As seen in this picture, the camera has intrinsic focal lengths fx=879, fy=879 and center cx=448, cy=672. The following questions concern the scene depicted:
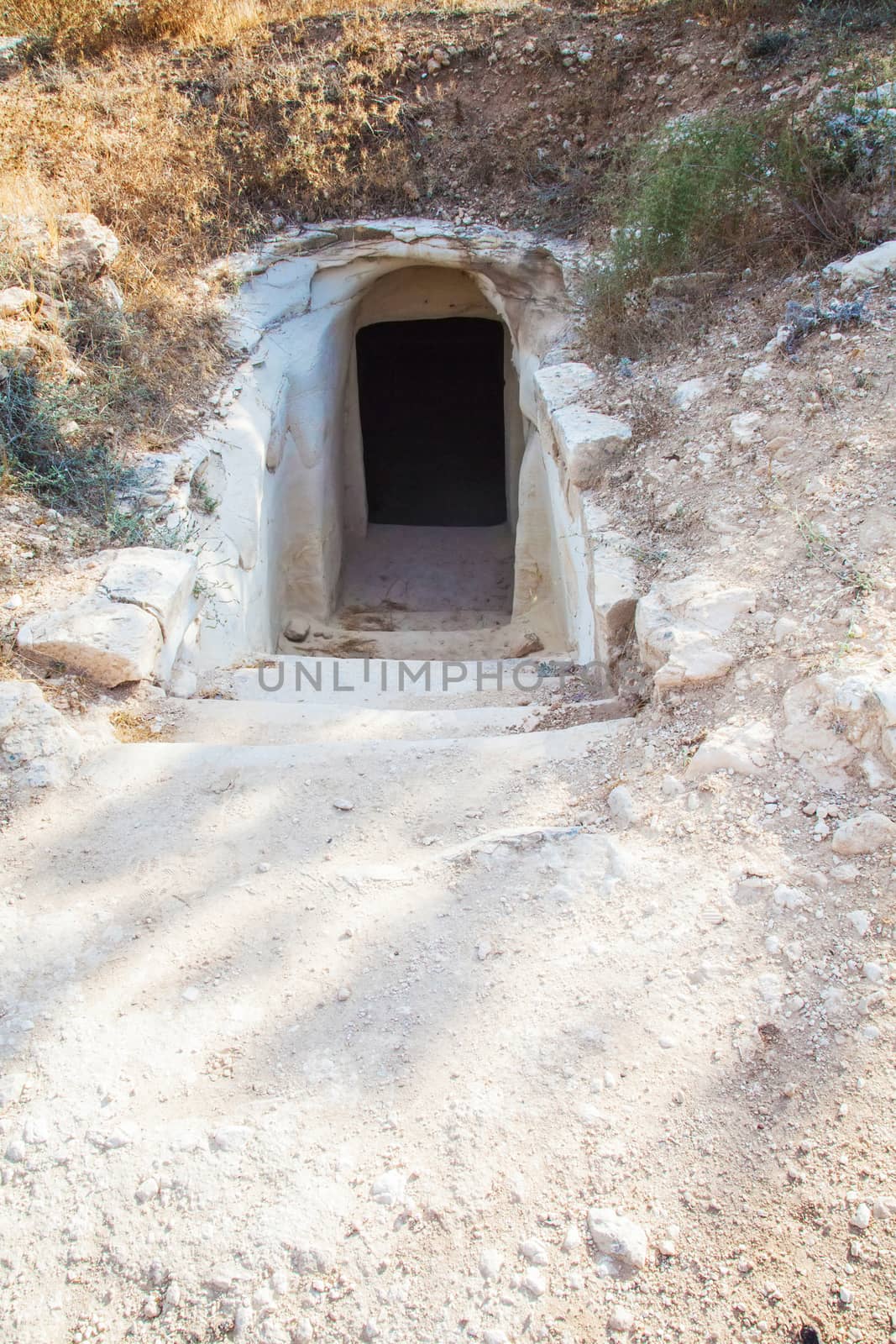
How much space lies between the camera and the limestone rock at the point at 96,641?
2.93 meters

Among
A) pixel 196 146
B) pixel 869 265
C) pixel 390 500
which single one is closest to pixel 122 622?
pixel 869 265

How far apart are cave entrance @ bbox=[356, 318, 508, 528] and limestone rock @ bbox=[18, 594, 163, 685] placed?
547 cm

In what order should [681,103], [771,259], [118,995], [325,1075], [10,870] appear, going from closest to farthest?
[325,1075]
[118,995]
[10,870]
[771,259]
[681,103]

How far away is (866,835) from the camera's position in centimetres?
192

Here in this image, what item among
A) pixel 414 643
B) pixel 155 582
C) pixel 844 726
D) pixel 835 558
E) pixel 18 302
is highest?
pixel 18 302

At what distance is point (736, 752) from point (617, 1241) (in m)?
1.18

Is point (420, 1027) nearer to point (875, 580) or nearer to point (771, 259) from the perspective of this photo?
point (875, 580)

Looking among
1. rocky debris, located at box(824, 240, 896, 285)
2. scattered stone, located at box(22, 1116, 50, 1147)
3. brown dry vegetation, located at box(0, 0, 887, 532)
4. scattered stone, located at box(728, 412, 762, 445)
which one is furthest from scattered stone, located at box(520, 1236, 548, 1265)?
brown dry vegetation, located at box(0, 0, 887, 532)

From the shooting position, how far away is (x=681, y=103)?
17.4 feet

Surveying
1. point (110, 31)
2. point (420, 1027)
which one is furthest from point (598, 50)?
point (420, 1027)

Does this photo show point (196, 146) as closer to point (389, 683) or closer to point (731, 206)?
point (731, 206)

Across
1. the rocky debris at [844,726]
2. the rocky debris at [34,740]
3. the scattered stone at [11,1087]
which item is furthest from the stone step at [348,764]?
the scattered stone at [11,1087]

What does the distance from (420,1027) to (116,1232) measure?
0.62 m

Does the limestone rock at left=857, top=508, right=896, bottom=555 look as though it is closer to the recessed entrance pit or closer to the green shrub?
the recessed entrance pit
